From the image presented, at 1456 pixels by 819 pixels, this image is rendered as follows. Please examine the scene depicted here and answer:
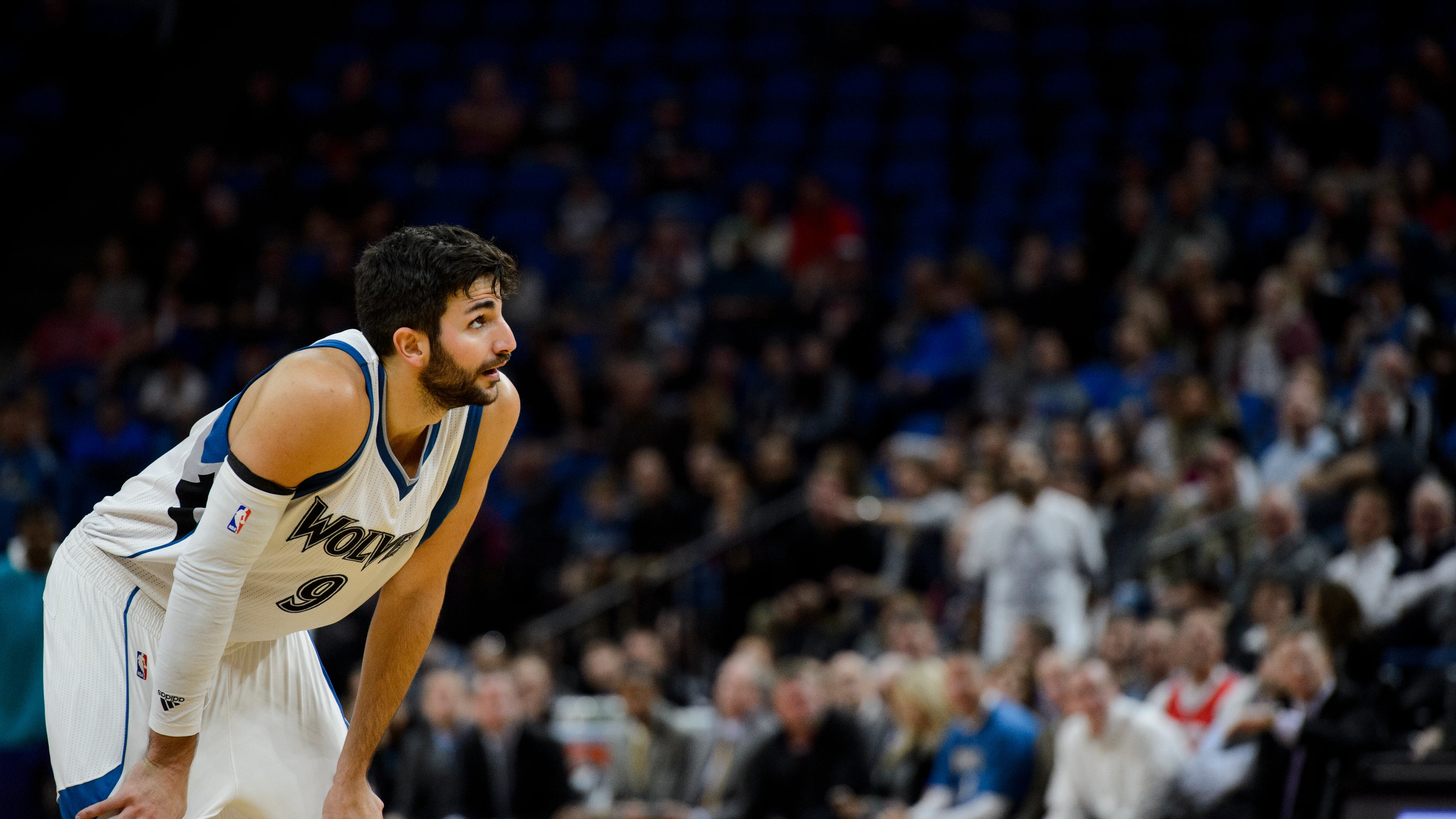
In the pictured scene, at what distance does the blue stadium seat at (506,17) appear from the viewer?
15836 millimetres

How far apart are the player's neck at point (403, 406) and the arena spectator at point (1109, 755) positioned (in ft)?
15.1

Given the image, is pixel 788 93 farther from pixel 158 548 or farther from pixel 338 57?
pixel 158 548

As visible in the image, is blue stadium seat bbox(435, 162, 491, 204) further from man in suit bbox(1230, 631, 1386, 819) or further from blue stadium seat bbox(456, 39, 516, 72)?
man in suit bbox(1230, 631, 1386, 819)

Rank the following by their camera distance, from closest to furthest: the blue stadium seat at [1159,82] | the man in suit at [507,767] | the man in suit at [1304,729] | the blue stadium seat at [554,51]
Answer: the man in suit at [1304,729] < the man in suit at [507,767] < the blue stadium seat at [1159,82] < the blue stadium seat at [554,51]

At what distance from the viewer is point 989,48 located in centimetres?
1405

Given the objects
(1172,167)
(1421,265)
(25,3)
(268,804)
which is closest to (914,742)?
(1421,265)

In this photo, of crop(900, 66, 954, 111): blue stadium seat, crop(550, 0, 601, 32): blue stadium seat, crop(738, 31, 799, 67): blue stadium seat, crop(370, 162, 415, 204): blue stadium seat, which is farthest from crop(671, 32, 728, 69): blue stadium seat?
crop(370, 162, 415, 204): blue stadium seat

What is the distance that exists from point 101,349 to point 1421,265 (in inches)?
408

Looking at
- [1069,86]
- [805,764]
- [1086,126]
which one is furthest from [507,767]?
[1069,86]

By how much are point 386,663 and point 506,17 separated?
13.5 meters

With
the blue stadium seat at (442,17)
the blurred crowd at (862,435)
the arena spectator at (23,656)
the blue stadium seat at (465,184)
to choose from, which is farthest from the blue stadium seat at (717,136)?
the arena spectator at (23,656)

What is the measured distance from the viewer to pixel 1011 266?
1221 centimetres

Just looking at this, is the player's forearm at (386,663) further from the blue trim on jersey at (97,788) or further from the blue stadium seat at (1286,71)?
the blue stadium seat at (1286,71)

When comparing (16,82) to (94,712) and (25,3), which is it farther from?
(94,712)
